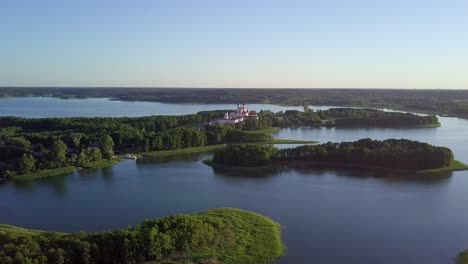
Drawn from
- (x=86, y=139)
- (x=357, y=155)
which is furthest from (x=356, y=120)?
(x=86, y=139)

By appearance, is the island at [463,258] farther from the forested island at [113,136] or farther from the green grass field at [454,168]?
the forested island at [113,136]

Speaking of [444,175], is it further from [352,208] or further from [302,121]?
[302,121]

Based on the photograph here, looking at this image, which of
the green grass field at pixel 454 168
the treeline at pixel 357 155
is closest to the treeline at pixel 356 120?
the treeline at pixel 357 155

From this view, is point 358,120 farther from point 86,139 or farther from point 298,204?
point 298,204

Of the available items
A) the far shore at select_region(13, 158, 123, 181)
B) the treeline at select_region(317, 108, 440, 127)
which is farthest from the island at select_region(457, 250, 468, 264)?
the treeline at select_region(317, 108, 440, 127)

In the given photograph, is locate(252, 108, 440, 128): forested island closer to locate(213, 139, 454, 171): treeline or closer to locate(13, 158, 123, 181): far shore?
locate(213, 139, 454, 171): treeline

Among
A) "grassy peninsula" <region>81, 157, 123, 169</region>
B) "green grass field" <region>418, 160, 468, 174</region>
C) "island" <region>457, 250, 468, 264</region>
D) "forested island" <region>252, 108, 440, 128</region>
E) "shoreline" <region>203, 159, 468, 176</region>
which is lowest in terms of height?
"island" <region>457, 250, 468, 264</region>

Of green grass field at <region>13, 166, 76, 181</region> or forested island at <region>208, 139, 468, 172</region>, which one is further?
forested island at <region>208, 139, 468, 172</region>
